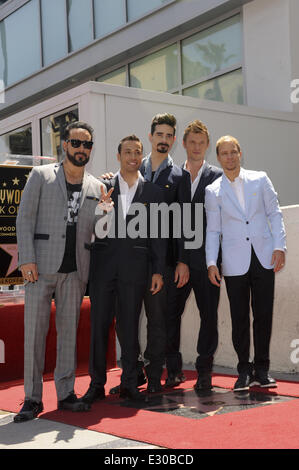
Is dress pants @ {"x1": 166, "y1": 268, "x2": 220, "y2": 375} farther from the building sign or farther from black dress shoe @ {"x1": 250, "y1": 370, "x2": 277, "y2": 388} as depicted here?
the building sign

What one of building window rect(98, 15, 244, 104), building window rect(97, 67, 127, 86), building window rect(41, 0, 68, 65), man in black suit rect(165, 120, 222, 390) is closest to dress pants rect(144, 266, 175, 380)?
man in black suit rect(165, 120, 222, 390)

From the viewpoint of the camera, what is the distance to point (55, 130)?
7316mm

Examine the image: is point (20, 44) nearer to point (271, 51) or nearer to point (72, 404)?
point (271, 51)

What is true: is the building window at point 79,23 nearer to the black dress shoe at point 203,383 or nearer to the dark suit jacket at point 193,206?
the dark suit jacket at point 193,206

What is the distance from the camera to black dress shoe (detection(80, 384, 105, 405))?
14.1 ft

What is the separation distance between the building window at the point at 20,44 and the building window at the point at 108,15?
2234 millimetres

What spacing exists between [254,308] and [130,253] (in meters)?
1.01

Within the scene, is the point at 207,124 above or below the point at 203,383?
above

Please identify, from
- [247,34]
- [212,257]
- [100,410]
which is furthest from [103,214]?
[247,34]

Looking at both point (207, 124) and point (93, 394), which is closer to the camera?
point (93, 394)

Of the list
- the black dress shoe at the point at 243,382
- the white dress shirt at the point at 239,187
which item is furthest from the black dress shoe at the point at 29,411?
the white dress shirt at the point at 239,187

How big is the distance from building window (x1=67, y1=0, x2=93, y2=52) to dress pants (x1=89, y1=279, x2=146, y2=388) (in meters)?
10.5

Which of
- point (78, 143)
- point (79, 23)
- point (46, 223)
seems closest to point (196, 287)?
point (46, 223)
